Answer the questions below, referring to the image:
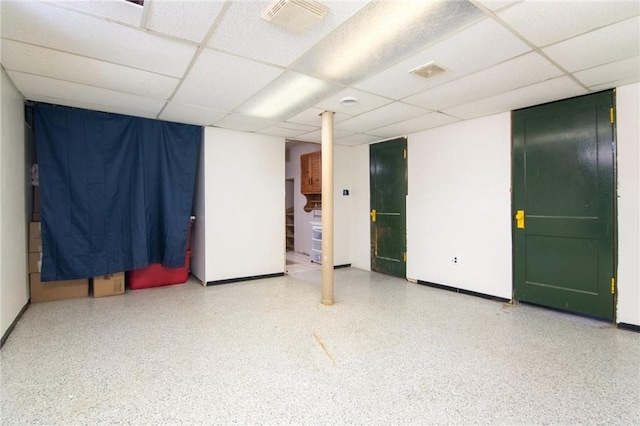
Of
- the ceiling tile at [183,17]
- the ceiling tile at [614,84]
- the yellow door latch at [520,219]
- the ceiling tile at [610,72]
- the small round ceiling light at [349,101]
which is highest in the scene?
the ceiling tile at [183,17]

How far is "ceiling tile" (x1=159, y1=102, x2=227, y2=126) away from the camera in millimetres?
3887

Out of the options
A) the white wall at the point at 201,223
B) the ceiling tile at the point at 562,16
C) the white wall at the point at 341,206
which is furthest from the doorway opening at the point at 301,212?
the ceiling tile at the point at 562,16

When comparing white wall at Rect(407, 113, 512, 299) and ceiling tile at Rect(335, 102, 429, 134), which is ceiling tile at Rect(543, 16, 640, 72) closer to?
white wall at Rect(407, 113, 512, 299)

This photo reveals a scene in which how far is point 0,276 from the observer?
273 cm

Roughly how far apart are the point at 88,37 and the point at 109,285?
3242 mm

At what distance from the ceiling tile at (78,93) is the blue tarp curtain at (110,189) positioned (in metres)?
0.43

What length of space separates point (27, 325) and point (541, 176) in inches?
232

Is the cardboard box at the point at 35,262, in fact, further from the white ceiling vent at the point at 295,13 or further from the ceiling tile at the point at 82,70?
the white ceiling vent at the point at 295,13

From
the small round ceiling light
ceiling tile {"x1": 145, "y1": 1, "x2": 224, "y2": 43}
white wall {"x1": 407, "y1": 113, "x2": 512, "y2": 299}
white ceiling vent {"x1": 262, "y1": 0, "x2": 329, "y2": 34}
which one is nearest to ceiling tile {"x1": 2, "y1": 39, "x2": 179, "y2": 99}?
ceiling tile {"x1": 145, "y1": 1, "x2": 224, "y2": 43}

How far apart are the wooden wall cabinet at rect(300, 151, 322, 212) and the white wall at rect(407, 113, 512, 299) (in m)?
2.37

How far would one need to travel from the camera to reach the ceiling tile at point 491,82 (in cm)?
265

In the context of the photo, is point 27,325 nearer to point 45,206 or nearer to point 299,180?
point 45,206

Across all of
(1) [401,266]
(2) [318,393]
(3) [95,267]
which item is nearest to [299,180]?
(1) [401,266]

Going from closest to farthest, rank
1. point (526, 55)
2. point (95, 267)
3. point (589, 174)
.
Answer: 1. point (526, 55)
2. point (589, 174)
3. point (95, 267)
